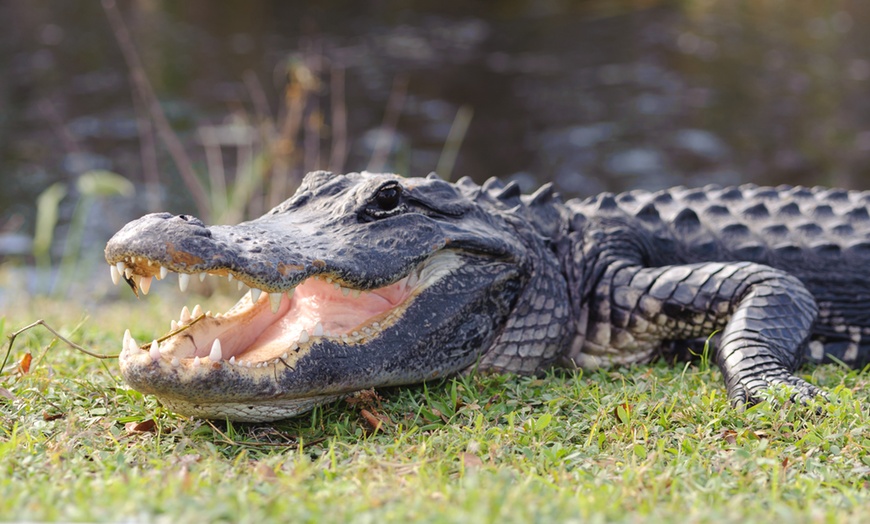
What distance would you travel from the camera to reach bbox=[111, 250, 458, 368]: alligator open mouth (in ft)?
9.20

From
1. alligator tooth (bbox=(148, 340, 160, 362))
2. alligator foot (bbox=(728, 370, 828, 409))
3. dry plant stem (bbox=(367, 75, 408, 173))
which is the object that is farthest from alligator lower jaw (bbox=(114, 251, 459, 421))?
dry plant stem (bbox=(367, 75, 408, 173))

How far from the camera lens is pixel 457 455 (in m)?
2.72

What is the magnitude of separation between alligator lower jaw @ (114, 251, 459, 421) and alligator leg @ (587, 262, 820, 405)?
2.87ft

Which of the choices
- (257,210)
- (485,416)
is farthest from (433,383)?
(257,210)

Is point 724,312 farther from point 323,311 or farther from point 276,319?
point 276,319

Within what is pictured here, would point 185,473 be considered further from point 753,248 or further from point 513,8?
point 513,8

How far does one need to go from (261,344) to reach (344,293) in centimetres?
39

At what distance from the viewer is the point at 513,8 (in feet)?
65.8

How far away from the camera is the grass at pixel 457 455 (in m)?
2.22

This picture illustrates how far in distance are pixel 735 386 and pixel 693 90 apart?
10926 mm

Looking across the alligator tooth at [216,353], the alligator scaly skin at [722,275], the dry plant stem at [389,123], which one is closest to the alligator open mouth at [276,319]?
the alligator tooth at [216,353]

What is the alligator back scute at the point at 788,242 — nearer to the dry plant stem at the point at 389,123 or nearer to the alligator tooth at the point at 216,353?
the alligator tooth at the point at 216,353

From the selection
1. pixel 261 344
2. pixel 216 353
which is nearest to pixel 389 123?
pixel 261 344

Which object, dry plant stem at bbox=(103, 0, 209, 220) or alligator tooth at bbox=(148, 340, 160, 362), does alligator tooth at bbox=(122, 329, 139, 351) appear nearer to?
alligator tooth at bbox=(148, 340, 160, 362)
